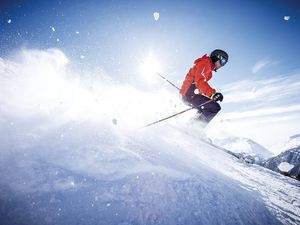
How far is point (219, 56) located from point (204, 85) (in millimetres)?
1238

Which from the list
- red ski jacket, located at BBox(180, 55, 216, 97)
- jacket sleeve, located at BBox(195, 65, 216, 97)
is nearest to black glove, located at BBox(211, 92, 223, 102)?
red ski jacket, located at BBox(180, 55, 216, 97)

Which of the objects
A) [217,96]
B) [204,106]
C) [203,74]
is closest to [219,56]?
[203,74]

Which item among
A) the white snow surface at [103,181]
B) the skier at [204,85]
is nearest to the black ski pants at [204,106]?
the skier at [204,85]

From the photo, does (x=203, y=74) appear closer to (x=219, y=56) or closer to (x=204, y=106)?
(x=219, y=56)

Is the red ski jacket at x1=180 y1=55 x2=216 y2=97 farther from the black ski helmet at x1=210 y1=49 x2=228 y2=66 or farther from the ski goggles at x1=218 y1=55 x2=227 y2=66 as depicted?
the ski goggles at x1=218 y1=55 x2=227 y2=66

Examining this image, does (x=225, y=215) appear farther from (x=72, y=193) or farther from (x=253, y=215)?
(x=72, y=193)

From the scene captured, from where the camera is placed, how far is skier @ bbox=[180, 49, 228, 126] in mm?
8109

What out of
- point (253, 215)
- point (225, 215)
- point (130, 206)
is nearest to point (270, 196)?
point (253, 215)

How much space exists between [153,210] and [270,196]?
13.7 ft

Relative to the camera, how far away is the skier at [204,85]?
26.6 feet

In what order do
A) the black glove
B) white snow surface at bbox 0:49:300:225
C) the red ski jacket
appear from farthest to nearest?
the red ski jacket, the black glove, white snow surface at bbox 0:49:300:225

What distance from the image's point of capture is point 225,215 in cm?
409

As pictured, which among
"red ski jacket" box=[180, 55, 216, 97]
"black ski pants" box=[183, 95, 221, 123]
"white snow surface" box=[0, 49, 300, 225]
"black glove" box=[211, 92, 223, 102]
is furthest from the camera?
"black ski pants" box=[183, 95, 221, 123]

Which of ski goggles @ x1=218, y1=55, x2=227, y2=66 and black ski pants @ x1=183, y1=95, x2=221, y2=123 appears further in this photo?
black ski pants @ x1=183, y1=95, x2=221, y2=123
